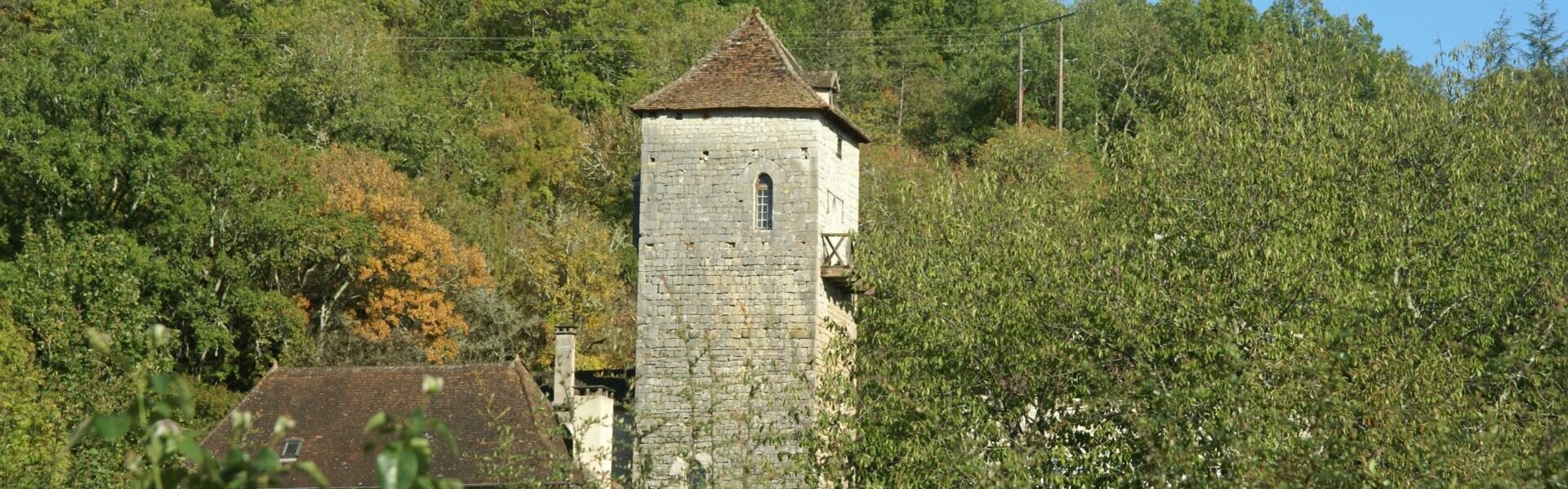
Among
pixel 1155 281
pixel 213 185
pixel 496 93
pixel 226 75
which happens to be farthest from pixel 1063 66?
pixel 1155 281

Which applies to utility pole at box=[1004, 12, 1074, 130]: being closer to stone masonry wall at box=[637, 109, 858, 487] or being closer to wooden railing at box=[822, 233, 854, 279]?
wooden railing at box=[822, 233, 854, 279]

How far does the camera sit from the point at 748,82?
27.6 meters

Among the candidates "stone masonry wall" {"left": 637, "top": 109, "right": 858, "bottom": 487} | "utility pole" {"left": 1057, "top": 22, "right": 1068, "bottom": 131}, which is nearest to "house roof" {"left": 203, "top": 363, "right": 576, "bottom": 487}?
"stone masonry wall" {"left": 637, "top": 109, "right": 858, "bottom": 487}

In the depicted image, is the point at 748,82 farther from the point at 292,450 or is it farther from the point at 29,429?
the point at 29,429

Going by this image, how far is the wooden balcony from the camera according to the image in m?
26.7

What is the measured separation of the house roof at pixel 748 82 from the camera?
1068 inches

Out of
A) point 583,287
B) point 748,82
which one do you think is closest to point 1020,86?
point 583,287

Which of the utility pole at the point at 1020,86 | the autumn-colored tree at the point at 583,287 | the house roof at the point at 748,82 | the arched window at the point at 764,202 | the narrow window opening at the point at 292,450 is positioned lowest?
the narrow window opening at the point at 292,450

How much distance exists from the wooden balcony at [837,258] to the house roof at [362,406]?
4441mm

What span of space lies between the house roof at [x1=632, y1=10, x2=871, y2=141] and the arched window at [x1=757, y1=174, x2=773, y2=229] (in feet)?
3.34

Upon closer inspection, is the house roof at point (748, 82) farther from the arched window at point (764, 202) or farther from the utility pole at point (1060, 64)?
the utility pole at point (1060, 64)

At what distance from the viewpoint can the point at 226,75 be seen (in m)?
46.4

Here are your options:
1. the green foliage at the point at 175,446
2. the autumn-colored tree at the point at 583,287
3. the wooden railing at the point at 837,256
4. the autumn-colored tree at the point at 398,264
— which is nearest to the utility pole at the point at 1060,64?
the autumn-colored tree at the point at 583,287

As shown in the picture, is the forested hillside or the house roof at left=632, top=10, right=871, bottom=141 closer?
the forested hillside
